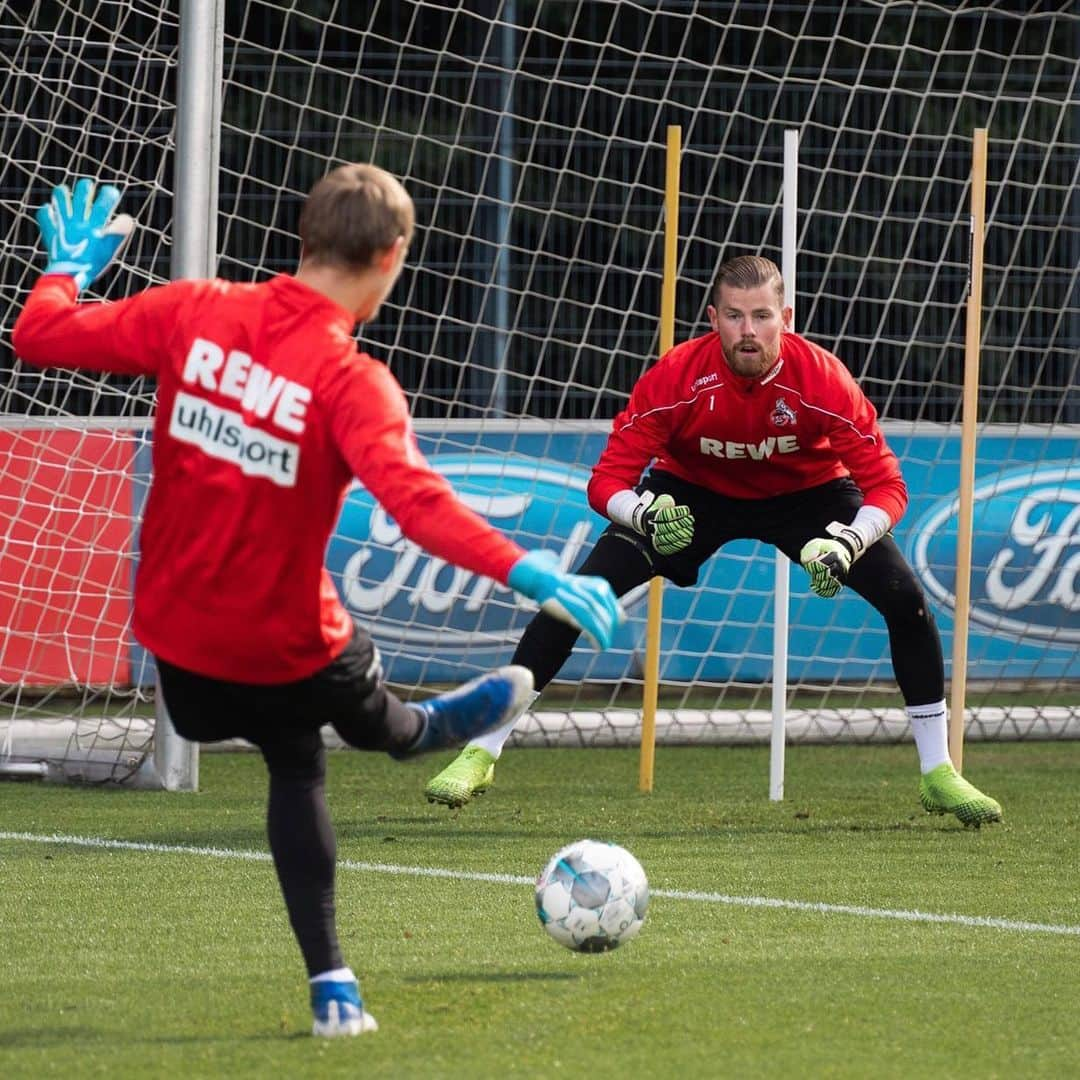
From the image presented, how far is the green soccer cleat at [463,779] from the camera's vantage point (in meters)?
6.29

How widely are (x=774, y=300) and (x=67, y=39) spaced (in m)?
3.46

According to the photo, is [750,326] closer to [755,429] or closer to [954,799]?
[755,429]

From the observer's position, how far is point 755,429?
6215 millimetres

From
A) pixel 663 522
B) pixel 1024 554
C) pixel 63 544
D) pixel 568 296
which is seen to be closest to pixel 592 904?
pixel 663 522

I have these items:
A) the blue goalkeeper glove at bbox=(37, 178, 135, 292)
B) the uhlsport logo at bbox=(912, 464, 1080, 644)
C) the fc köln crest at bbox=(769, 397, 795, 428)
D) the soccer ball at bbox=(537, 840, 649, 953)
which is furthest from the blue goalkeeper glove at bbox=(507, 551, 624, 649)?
the uhlsport logo at bbox=(912, 464, 1080, 644)

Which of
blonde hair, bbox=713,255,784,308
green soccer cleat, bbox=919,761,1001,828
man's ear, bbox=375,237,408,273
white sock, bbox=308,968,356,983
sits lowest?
white sock, bbox=308,968,356,983

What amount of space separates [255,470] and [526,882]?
225cm

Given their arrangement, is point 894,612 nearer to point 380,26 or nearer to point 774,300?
point 774,300

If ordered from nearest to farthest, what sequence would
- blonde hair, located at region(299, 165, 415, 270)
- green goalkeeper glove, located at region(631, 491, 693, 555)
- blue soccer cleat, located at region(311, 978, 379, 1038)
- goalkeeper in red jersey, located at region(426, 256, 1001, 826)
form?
blonde hair, located at region(299, 165, 415, 270) → blue soccer cleat, located at region(311, 978, 379, 1038) → green goalkeeper glove, located at region(631, 491, 693, 555) → goalkeeper in red jersey, located at region(426, 256, 1001, 826)

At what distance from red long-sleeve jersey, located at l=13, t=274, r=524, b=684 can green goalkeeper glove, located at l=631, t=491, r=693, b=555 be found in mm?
2575

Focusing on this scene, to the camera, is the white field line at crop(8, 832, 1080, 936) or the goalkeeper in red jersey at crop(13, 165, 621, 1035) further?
the white field line at crop(8, 832, 1080, 936)

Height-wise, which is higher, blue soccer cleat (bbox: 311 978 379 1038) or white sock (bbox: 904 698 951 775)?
white sock (bbox: 904 698 951 775)

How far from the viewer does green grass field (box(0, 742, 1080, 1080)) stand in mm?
3482

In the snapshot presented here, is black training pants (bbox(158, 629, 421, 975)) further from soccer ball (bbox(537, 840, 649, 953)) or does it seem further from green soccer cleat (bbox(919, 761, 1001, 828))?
green soccer cleat (bbox(919, 761, 1001, 828))
